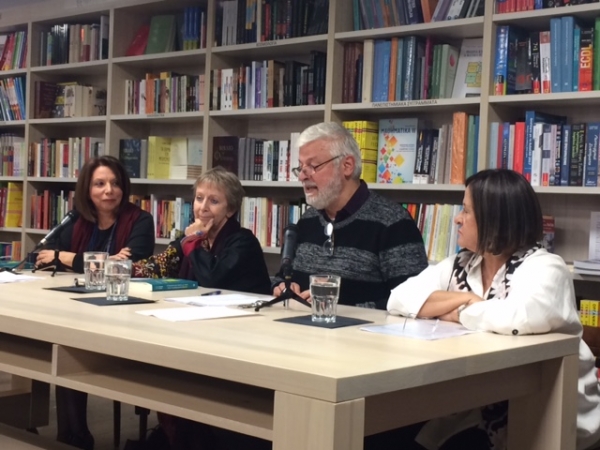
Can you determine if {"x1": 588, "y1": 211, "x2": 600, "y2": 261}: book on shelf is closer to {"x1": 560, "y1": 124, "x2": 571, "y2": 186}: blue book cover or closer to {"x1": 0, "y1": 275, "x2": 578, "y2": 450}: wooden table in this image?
{"x1": 560, "y1": 124, "x2": 571, "y2": 186}: blue book cover

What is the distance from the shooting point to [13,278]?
9.05 feet

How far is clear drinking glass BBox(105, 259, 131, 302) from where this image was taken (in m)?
2.23

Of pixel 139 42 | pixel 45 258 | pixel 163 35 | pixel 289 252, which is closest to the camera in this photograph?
pixel 289 252

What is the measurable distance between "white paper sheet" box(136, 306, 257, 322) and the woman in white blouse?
409 millimetres

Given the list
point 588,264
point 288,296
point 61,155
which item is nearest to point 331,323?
point 288,296

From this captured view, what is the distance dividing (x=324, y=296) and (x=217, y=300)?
1.53 ft

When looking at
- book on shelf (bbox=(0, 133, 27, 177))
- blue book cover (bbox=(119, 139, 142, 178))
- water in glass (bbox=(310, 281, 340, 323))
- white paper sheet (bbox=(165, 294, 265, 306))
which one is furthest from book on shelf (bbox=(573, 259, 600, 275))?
book on shelf (bbox=(0, 133, 27, 177))

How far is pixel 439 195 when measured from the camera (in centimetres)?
386

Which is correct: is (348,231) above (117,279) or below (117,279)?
above

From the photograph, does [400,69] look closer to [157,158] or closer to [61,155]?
[157,158]

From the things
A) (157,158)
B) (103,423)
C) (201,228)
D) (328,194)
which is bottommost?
(103,423)

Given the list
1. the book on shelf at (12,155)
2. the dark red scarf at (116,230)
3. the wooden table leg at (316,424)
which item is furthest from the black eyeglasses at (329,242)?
the book on shelf at (12,155)

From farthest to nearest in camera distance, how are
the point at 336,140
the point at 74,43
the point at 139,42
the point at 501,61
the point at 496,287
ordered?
the point at 74,43
the point at 139,42
the point at 501,61
the point at 336,140
the point at 496,287

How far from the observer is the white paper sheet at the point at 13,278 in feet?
8.82
